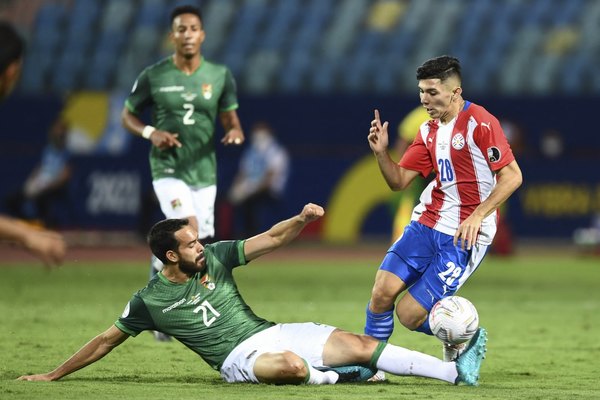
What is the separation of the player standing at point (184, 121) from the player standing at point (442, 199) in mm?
2410

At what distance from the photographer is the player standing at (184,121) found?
9.99 m

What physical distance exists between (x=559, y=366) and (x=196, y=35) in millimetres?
3852

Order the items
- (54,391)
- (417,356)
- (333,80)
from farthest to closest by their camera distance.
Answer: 1. (333,80)
2. (417,356)
3. (54,391)

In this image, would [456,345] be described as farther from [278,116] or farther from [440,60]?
[278,116]

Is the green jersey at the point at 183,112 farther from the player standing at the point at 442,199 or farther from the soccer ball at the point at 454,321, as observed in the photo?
the soccer ball at the point at 454,321

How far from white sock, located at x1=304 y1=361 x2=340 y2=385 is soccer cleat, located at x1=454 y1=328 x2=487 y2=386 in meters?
0.74

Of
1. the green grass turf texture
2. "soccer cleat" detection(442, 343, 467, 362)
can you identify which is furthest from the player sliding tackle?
"soccer cleat" detection(442, 343, 467, 362)

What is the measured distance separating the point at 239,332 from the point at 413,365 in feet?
3.48

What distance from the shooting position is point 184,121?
33.0 ft

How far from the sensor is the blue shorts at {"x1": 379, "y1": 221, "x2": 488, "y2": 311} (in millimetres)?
7859

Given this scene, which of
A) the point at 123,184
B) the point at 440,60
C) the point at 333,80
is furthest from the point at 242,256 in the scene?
the point at 333,80

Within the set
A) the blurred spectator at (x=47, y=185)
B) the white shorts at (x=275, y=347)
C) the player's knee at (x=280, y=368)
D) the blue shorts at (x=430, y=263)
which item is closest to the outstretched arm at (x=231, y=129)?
the blue shorts at (x=430, y=263)

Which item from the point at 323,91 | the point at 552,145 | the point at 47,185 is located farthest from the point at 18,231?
the point at 323,91

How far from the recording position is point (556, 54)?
23.5 metres
